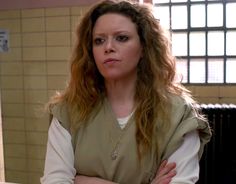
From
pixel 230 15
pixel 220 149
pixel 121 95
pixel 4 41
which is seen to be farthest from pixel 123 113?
pixel 230 15

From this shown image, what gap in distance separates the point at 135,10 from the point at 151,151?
544mm

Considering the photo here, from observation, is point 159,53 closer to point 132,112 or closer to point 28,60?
point 132,112

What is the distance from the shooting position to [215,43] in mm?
3551

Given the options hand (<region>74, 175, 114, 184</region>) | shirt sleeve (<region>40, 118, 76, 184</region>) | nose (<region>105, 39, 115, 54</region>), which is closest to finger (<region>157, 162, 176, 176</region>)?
hand (<region>74, 175, 114, 184</region>)

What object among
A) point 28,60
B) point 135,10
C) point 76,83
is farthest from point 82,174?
point 28,60

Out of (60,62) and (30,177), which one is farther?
(30,177)

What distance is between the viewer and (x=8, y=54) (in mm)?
3275

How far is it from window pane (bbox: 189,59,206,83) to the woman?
2.26 metres

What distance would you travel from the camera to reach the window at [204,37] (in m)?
3.51

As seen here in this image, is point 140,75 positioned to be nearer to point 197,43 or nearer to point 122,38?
point 122,38

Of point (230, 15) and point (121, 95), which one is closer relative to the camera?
point (121, 95)

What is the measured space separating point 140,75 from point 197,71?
2.37m

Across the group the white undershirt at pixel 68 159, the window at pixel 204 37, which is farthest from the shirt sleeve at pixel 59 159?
the window at pixel 204 37

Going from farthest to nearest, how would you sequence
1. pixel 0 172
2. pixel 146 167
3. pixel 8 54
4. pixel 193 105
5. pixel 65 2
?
pixel 8 54
pixel 65 2
pixel 0 172
pixel 193 105
pixel 146 167
